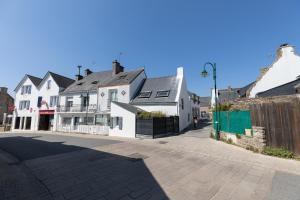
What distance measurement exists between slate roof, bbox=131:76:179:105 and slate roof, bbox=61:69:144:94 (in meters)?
2.30

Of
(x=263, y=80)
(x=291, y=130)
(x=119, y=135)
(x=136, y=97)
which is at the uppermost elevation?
(x=263, y=80)

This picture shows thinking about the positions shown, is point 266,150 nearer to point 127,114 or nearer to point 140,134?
point 140,134

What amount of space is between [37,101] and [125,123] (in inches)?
855

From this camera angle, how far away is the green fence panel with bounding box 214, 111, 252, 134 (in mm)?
8926

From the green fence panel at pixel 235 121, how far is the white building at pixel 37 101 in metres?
25.6

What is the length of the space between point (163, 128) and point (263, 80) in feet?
42.4

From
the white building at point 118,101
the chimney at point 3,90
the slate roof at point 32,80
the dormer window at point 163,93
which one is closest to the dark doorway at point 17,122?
A: the slate roof at point 32,80

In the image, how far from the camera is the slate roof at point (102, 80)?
71.3 ft

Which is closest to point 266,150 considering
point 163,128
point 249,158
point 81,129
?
point 249,158

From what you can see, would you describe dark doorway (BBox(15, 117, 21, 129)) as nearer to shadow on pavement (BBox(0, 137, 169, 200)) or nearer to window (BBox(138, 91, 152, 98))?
window (BBox(138, 91, 152, 98))

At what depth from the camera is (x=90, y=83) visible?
25359 millimetres

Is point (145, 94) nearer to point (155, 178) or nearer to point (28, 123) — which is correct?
point (155, 178)

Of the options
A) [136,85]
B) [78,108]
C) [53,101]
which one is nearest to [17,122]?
[53,101]

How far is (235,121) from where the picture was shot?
9.93 meters
